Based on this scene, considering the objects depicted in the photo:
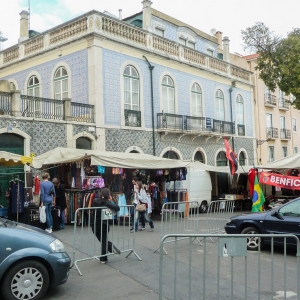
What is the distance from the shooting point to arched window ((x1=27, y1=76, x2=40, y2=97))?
20947 millimetres

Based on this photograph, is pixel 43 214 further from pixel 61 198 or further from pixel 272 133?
pixel 272 133

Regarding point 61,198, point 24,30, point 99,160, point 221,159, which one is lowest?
point 61,198

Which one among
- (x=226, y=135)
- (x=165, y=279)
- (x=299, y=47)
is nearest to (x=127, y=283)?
(x=165, y=279)

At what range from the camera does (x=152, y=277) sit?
22.9ft

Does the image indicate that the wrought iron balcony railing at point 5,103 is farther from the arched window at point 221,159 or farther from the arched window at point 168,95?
the arched window at point 221,159

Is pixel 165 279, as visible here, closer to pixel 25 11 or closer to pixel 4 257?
pixel 4 257

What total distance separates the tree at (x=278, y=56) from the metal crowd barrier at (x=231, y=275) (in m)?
11.8

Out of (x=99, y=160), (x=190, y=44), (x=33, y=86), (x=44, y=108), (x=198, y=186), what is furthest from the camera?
(x=190, y=44)

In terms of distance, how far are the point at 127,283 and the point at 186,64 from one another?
18.2m

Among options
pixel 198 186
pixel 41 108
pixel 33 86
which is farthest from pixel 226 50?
pixel 41 108

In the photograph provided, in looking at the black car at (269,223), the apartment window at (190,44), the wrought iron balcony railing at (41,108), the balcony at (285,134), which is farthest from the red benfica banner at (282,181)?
the balcony at (285,134)

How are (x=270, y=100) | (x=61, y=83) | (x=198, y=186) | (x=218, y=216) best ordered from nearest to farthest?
(x=218, y=216)
(x=198, y=186)
(x=61, y=83)
(x=270, y=100)

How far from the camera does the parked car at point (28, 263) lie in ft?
18.0

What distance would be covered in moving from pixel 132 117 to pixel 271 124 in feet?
52.6
